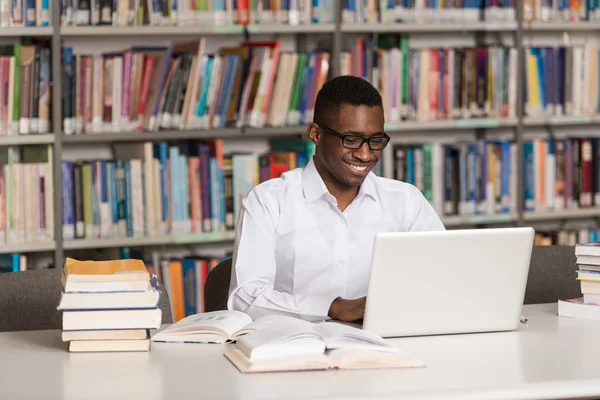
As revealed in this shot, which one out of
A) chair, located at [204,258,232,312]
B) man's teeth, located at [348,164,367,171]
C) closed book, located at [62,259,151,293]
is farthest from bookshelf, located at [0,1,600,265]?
closed book, located at [62,259,151,293]

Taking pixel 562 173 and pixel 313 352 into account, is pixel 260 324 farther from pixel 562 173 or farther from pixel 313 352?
pixel 562 173

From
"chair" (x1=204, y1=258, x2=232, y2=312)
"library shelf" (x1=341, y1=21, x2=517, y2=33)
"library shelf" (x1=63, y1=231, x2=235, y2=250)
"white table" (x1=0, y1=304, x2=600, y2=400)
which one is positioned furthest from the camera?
"library shelf" (x1=341, y1=21, x2=517, y2=33)

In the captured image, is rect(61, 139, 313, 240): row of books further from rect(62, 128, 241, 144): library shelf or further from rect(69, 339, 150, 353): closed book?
rect(69, 339, 150, 353): closed book

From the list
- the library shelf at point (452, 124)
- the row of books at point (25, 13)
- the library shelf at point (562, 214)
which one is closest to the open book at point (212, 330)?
the row of books at point (25, 13)

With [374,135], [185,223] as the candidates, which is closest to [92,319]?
[374,135]

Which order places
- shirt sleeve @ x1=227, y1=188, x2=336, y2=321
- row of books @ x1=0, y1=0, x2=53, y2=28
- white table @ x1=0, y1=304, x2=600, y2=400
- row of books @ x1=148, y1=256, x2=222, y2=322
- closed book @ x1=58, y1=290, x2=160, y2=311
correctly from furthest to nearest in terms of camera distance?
row of books @ x1=148, y1=256, x2=222, y2=322, row of books @ x1=0, y1=0, x2=53, y2=28, shirt sleeve @ x1=227, y1=188, x2=336, y2=321, closed book @ x1=58, y1=290, x2=160, y2=311, white table @ x1=0, y1=304, x2=600, y2=400

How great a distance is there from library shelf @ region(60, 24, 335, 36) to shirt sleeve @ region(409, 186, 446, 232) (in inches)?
46.7

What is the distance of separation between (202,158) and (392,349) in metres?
1.90

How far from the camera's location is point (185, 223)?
3.52 meters

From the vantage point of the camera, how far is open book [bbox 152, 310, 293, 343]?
6.23ft

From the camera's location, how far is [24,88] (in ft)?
10.9

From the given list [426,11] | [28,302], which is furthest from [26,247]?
[426,11]

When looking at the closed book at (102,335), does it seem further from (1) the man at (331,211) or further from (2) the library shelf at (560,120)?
(2) the library shelf at (560,120)

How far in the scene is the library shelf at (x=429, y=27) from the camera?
3.67 metres
